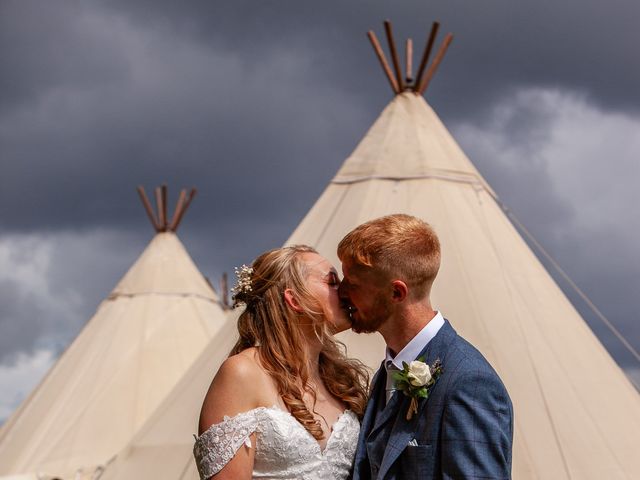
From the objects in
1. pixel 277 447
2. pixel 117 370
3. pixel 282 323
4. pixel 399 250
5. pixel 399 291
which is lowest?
pixel 117 370

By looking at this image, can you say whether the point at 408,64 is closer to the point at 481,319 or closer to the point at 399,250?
the point at 481,319

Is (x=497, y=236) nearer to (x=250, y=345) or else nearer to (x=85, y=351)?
(x=250, y=345)

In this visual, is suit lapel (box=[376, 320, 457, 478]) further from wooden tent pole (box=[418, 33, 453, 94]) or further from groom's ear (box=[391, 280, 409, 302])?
wooden tent pole (box=[418, 33, 453, 94])

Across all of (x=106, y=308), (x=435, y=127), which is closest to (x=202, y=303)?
(x=106, y=308)

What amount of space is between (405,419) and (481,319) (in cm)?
389

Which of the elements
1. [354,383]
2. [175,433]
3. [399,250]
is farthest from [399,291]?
[175,433]

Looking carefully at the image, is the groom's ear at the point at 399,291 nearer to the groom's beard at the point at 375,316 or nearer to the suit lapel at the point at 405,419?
the groom's beard at the point at 375,316

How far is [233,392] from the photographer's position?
3.00 metres

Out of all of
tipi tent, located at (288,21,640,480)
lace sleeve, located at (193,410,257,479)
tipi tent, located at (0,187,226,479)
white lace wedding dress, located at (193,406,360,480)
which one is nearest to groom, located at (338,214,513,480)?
white lace wedding dress, located at (193,406,360,480)

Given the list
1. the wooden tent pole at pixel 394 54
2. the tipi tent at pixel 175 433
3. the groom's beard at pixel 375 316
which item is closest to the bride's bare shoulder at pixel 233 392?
the groom's beard at pixel 375 316

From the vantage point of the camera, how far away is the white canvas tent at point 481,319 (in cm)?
606

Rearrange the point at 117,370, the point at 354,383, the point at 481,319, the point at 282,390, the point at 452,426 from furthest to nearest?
the point at 117,370
the point at 481,319
the point at 354,383
the point at 282,390
the point at 452,426

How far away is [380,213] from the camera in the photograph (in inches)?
295

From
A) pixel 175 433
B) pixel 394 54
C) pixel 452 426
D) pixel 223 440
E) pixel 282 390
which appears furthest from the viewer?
pixel 394 54
